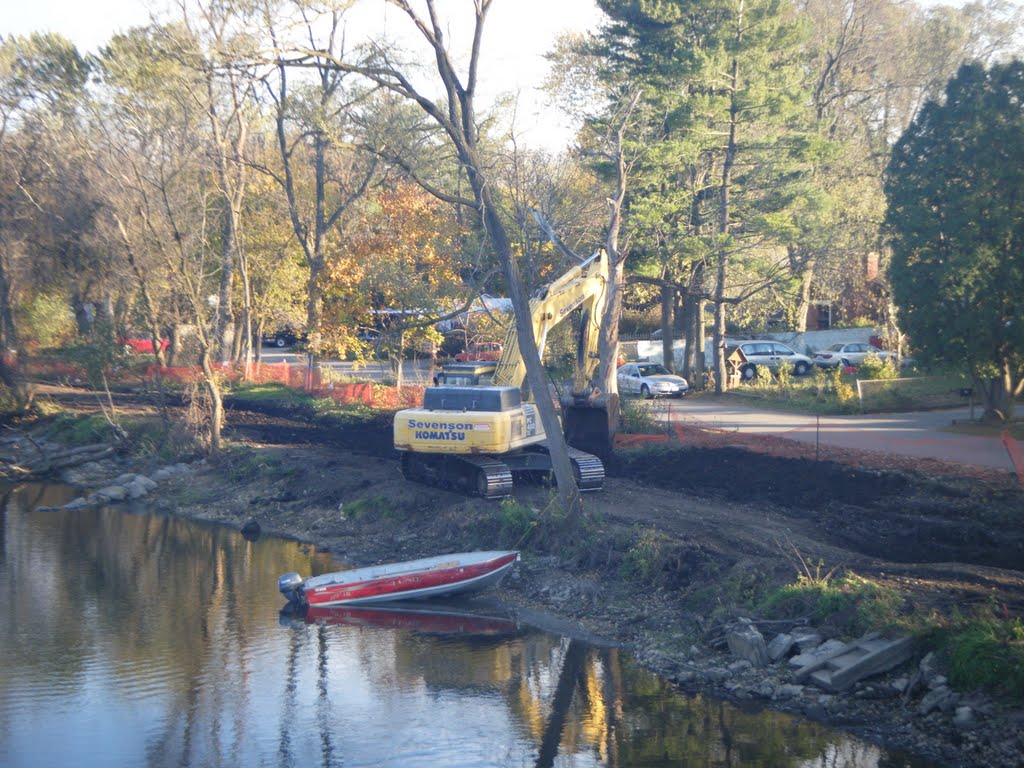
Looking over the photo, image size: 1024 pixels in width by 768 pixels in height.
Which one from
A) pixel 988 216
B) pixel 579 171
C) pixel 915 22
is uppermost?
pixel 915 22

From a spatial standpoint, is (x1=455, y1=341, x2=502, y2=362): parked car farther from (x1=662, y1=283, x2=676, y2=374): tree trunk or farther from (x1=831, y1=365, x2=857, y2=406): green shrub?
(x1=831, y1=365, x2=857, y2=406): green shrub

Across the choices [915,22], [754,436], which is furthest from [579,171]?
[915,22]

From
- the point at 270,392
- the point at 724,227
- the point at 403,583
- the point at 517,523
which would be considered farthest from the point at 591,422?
the point at 270,392

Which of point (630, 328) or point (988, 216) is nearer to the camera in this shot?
point (988, 216)

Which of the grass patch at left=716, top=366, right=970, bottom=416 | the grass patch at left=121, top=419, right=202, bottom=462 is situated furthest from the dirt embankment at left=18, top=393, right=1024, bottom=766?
the grass patch at left=716, top=366, right=970, bottom=416

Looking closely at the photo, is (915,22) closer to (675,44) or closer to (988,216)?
(675,44)

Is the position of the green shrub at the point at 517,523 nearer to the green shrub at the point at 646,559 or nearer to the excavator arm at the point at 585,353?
the green shrub at the point at 646,559

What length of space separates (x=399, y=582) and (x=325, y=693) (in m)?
3.35

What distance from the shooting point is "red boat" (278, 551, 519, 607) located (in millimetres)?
14391

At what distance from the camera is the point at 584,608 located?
1389cm

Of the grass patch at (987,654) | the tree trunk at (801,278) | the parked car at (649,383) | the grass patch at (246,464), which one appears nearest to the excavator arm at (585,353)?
the grass patch at (246,464)

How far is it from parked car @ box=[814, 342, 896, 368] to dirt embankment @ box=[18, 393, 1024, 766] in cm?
2080

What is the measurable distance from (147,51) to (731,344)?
3383 cm

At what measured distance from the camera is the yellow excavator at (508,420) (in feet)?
59.0
